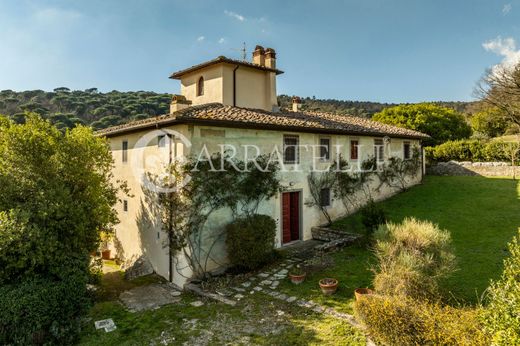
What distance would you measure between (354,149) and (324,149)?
2733 millimetres

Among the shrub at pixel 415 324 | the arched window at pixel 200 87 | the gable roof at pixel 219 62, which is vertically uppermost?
the gable roof at pixel 219 62

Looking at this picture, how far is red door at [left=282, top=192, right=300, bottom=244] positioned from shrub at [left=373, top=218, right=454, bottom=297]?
512 centimetres

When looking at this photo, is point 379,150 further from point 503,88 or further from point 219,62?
point 503,88

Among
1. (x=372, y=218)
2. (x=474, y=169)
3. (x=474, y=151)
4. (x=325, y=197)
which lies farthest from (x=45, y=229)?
(x=474, y=151)

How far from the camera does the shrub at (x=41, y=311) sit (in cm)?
716

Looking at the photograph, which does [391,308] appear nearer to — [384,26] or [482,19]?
[384,26]

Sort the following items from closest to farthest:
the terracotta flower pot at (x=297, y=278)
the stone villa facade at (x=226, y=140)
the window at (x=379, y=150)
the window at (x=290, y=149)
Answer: the terracotta flower pot at (x=297, y=278), the stone villa facade at (x=226, y=140), the window at (x=290, y=149), the window at (x=379, y=150)

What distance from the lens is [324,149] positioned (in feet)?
52.3

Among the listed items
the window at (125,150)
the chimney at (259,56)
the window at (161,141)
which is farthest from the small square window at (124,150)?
the chimney at (259,56)

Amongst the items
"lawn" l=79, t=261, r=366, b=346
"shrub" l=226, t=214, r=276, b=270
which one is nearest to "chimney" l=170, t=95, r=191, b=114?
"shrub" l=226, t=214, r=276, b=270

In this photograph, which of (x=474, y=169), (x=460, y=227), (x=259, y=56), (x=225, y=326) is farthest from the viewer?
(x=474, y=169)

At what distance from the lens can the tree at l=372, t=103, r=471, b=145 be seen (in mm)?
37094

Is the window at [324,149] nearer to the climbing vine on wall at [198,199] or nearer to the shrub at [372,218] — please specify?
the shrub at [372,218]

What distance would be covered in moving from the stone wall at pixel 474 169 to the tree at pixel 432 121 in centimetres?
1038
